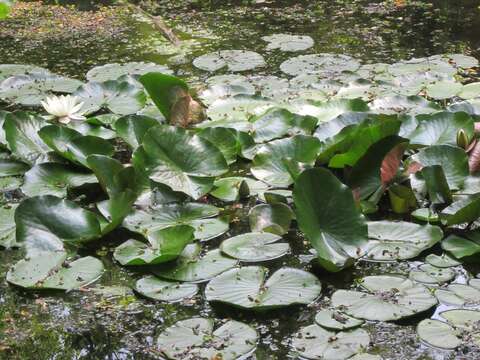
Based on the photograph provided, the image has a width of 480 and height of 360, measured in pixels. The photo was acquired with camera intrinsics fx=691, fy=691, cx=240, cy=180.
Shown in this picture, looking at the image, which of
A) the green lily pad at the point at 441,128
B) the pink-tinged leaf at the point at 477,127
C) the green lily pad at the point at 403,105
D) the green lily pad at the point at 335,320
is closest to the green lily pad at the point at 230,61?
the green lily pad at the point at 403,105

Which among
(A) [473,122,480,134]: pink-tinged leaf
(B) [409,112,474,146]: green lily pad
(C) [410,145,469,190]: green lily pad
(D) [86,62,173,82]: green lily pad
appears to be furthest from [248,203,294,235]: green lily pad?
(D) [86,62,173,82]: green lily pad

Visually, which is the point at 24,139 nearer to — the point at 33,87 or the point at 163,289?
the point at 33,87

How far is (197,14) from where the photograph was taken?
4.75 metres

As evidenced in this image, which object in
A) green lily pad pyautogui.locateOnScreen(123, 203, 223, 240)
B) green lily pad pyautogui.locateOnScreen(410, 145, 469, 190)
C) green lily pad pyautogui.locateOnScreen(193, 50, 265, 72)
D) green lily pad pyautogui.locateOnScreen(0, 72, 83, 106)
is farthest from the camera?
green lily pad pyautogui.locateOnScreen(193, 50, 265, 72)

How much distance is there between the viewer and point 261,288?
6.05 ft

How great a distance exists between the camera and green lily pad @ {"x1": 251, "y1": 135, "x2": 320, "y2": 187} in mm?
2463

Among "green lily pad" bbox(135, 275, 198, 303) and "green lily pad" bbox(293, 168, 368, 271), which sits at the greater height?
"green lily pad" bbox(293, 168, 368, 271)

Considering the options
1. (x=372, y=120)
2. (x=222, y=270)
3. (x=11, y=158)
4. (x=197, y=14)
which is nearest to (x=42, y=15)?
(x=197, y=14)

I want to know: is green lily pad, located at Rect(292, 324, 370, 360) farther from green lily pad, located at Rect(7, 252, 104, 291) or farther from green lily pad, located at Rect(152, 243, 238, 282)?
green lily pad, located at Rect(7, 252, 104, 291)

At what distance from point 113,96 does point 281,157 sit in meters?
1.00

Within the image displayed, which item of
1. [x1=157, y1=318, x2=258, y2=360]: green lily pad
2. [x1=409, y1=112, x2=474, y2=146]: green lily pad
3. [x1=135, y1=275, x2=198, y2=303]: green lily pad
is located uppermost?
[x1=409, y1=112, x2=474, y2=146]: green lily pad

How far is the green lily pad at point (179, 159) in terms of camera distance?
2.37 metres

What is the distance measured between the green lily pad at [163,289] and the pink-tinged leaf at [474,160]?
1.08m

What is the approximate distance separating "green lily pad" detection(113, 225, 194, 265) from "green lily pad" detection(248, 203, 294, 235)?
23 centimetres
